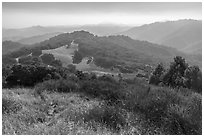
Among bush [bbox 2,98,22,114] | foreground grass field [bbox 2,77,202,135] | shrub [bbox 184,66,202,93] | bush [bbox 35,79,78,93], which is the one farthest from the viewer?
shrub [bbox 184,66,202,93]

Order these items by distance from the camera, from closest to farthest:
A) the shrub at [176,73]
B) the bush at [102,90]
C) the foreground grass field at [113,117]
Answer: the foreground grass field at [113,117] < the bush at [102,90] < the shrub at [176,73]

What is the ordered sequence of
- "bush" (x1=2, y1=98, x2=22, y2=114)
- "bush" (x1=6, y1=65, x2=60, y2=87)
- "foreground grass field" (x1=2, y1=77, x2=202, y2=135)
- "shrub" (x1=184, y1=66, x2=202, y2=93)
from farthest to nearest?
"shrub" (x1=184, y1=66, x2=202, y2=93)
"bush" (x1=6, y1=65, x2=60, y2=87)
"bush" (x1=2, y1=98, x2=22, y2=114)
"foreground grass field" (x1=2, y1=77, x2=202, y2=135)

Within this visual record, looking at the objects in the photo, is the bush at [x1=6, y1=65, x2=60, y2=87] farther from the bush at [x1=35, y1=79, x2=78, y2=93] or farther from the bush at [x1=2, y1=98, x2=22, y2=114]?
the bush at [x1=2, y1=98, x2=22, y2=114]

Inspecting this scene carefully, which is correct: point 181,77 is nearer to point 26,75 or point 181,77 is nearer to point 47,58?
point 26,75

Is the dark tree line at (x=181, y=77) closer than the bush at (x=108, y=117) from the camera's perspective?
No

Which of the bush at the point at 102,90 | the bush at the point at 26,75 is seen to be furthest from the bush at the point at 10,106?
the bush at the point at 26,75

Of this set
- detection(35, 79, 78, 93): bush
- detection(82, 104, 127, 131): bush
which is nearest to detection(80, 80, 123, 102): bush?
detection(35, 79, 78, 93): bush

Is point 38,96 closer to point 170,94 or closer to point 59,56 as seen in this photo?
point 170,94

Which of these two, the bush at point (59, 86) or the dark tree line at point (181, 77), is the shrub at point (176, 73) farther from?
the bush at point (59, 86)

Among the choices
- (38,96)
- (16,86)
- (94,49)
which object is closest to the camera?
(38,96)

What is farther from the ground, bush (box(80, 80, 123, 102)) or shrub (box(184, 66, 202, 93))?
bush (box(80, 80, 123, 102))

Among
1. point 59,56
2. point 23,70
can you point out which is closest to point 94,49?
point 59,56
